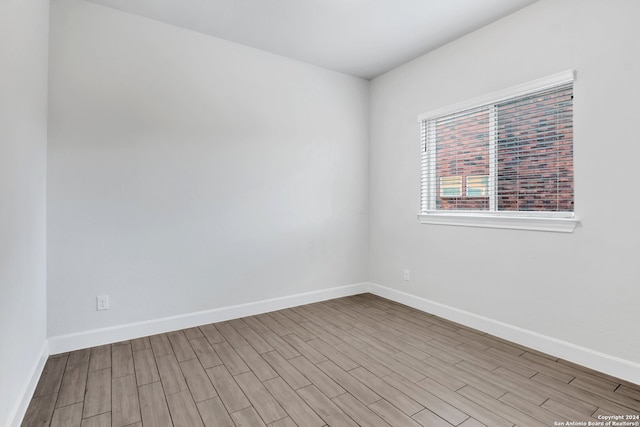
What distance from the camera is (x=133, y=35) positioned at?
2705 millimetres

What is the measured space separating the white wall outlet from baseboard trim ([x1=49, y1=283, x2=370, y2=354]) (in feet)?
0.58

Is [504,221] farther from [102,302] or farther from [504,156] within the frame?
[102,302]

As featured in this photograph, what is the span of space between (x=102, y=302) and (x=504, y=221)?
3.37 metres

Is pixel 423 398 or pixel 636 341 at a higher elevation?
pixel 636 341

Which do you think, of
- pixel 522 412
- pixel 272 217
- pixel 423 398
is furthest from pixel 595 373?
pixel 272 217

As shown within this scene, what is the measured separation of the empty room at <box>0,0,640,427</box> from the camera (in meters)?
1.88

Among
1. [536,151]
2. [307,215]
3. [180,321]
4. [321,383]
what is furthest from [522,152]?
[180,321]

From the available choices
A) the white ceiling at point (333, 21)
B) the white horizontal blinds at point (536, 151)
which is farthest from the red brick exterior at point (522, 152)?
the white ceiling at point (333, 21)

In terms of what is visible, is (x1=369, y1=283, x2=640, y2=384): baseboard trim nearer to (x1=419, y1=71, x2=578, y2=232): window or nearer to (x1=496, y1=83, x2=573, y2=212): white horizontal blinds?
(x1=419, y1=71, x2=578, y2=232): window

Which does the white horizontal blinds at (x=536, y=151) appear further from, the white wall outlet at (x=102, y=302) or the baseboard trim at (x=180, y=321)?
the white wall outlet at (x=102, y=302)

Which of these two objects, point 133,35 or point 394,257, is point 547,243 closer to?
point 394,257

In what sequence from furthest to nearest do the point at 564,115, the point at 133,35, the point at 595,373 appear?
1. the point at 133,35
2. the point at 564,115
3. the point at 595,373

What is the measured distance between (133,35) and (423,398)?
3.47 m

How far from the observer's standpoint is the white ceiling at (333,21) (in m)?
2.55
